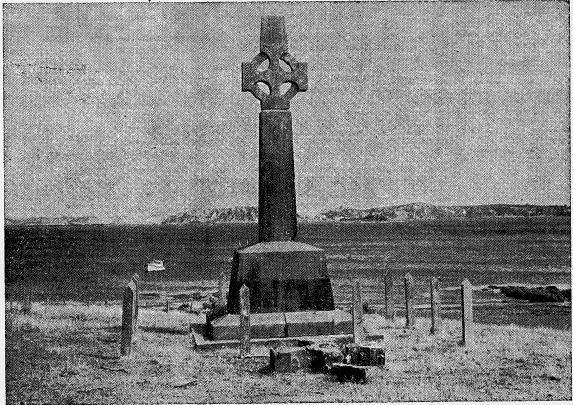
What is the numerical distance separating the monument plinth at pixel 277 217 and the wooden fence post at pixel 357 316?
380 millimetres

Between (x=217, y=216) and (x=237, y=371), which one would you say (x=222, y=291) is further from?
(x=237, y=371)

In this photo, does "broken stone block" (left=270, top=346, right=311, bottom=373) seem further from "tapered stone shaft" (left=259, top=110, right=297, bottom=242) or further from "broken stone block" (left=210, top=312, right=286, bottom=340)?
"tapered stone shaft" (left=259, top=110, right=297, bottom=242)

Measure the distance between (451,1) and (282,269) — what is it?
4.51 meters

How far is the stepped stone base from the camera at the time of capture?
1141 centimetres

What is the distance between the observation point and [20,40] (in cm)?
1171

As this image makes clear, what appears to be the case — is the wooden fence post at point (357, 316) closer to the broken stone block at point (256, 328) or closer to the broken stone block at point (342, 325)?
the broken stone block at point (342, 325)

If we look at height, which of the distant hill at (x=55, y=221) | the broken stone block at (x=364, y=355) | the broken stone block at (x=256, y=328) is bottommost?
the broken stone block at (x=364, y=355)

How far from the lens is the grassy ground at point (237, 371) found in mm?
10289

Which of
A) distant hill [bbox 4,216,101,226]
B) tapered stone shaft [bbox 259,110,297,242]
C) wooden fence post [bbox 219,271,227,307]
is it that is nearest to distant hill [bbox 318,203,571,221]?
tapered stone shaft [bbox 259,110,297,242]

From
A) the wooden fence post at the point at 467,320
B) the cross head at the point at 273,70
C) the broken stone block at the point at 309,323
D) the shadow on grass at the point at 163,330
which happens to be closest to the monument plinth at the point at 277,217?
the cross head at the point at 273,70

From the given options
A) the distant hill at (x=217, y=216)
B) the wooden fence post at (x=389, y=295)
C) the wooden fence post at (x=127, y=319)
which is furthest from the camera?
the wooden fence post at (x=389, y=295)

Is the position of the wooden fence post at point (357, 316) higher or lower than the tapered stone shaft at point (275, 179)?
lower

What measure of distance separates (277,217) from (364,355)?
7.98 feet

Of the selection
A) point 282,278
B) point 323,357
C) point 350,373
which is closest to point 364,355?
point 350,373
